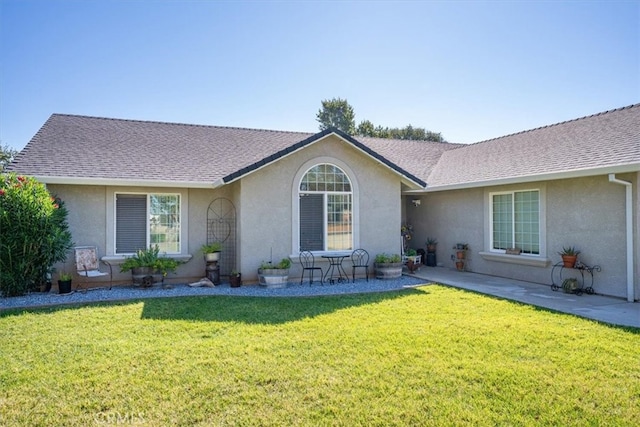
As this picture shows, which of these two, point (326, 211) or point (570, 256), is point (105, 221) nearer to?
point (326, 211)

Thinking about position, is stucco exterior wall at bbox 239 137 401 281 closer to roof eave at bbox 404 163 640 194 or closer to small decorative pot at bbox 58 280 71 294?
roof eave at bbox 404 163 640 194

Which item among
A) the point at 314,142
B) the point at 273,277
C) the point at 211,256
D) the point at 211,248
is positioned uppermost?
the point at 314,142

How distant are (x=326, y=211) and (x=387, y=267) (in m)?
2.61

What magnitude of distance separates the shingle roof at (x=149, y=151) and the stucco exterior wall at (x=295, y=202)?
0.54 meters

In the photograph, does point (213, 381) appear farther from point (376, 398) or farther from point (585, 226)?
point (585, 226)

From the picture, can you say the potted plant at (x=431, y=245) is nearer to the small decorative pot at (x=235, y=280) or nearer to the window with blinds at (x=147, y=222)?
the small decorative pot at (x=235, y=280)

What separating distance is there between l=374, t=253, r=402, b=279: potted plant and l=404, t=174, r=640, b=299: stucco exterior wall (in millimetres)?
3384

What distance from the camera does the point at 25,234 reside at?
9758 millimetres

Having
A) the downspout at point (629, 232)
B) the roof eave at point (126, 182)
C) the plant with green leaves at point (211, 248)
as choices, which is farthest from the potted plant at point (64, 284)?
the downspout at point (629, 232)

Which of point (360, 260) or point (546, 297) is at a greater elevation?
point (360, 260)

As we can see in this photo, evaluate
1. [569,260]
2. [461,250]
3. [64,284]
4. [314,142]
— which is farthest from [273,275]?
[569,260]

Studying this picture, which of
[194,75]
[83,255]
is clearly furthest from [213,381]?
[194,75]

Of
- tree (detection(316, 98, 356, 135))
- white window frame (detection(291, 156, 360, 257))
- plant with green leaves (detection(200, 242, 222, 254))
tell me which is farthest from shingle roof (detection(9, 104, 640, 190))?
tree (detection(316, 98, 356, 135))

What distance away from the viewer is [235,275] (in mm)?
11266
